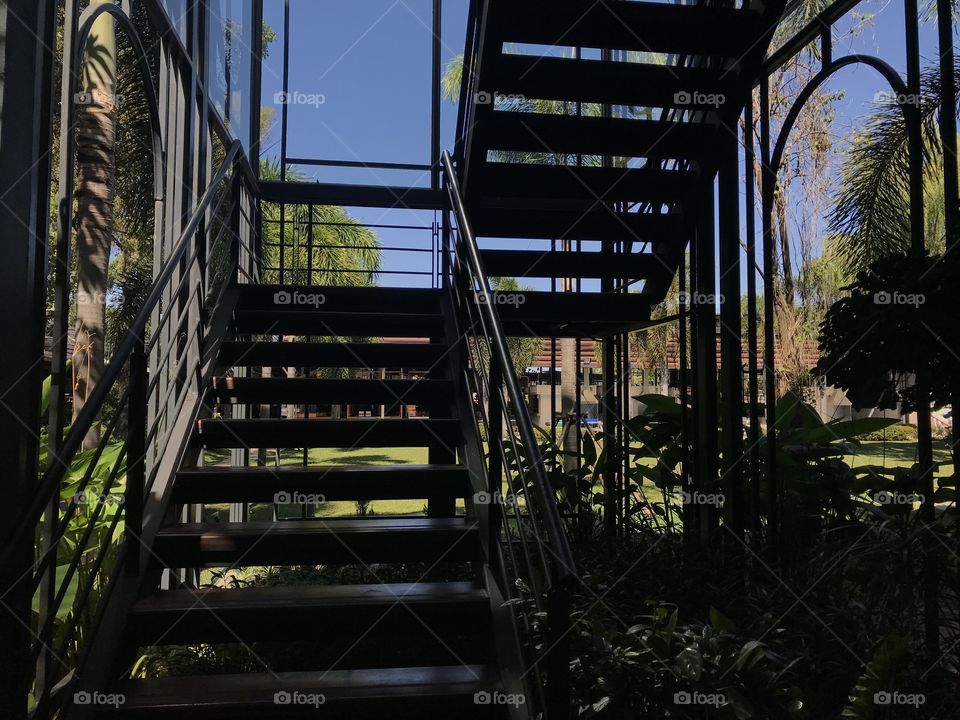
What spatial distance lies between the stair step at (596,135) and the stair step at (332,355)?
3.76 feet

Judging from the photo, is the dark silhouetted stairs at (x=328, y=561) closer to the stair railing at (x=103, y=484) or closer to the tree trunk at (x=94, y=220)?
the stair railing at (x=103, y=484)

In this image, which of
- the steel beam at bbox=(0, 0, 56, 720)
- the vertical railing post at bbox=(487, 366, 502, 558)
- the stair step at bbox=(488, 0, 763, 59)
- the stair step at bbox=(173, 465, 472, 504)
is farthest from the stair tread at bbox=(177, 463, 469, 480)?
the stair step at bbox=(488, 0, 763, 59)

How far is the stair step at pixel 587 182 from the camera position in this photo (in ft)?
11.6

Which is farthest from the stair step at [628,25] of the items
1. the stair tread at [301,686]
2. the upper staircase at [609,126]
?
the stair tread at [301,686]

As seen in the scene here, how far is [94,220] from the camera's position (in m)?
2.78

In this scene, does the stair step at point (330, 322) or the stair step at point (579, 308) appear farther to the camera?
the stair step at point (579, 308)

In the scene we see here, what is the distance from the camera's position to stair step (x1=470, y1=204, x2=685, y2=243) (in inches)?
152

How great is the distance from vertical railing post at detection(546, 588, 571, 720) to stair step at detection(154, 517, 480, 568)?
102 centimetres

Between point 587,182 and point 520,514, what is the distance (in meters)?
2.15

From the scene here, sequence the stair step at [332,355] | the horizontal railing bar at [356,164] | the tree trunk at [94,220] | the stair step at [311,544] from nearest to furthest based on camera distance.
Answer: the stair step at [311,544] → the tree trunk at [94,220] → the stair step at [332,355] → the horizontal railing bar at [356,164]

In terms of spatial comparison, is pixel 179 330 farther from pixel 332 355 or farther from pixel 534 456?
pixel 534 456

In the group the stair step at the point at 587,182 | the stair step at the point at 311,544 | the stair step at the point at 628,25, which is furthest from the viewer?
the stair step at the point at 587,182

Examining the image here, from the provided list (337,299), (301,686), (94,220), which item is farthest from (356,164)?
(301,686)

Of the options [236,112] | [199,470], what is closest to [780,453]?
[199,470]
